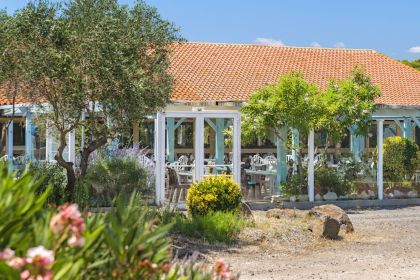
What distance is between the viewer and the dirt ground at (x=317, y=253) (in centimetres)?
970

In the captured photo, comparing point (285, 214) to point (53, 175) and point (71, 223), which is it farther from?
point (71, 223)

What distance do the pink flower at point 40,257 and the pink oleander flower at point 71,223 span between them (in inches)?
6.1

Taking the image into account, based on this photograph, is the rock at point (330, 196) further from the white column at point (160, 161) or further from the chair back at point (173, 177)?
the white column at point (160, 161)

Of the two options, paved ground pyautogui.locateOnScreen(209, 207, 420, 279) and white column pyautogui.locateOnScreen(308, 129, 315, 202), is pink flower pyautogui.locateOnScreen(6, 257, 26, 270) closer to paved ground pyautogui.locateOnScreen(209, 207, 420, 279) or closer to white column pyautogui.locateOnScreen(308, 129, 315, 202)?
paved ground pyautogui.locateOnScreen(209, 207, 420, 279)

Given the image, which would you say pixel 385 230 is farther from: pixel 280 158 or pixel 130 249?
pixel 130 249

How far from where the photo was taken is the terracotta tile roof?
24125 mm

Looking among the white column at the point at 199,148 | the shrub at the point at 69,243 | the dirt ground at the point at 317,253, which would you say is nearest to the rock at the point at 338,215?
the dirt ground at the point at 317,253

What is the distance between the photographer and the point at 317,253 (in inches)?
→ 445

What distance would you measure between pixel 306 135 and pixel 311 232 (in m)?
6.77

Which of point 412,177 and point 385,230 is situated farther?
point 412,177

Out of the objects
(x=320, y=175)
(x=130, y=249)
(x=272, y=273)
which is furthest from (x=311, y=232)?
(x=130, y=249)

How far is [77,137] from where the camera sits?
61.7 feet

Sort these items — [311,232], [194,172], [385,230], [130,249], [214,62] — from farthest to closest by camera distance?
[214,62] < [194,172] < [385,230] < [311,232] < [130,249]

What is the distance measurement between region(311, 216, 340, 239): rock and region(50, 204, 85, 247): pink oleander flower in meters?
9.69
